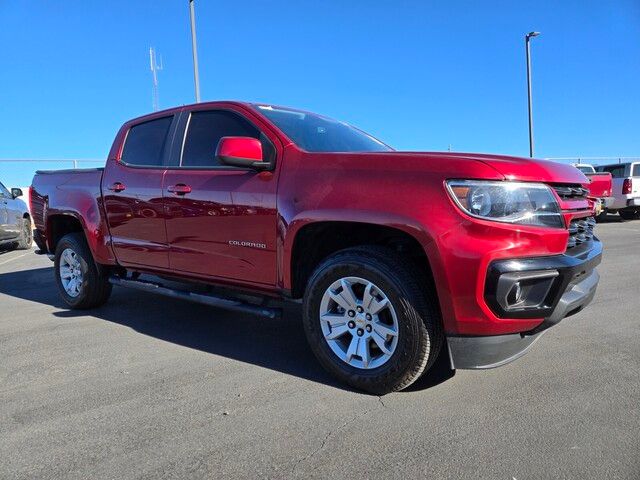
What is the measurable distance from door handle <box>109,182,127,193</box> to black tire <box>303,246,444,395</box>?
8.05 feet

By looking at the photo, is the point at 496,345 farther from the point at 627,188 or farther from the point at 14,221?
the point at 627,188

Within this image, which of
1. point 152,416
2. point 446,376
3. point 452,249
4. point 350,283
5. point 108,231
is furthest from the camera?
point 108,231

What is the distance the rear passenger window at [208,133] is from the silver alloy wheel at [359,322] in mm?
1466

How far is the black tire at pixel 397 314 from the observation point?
2.85 metres

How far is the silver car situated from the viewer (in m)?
10.5

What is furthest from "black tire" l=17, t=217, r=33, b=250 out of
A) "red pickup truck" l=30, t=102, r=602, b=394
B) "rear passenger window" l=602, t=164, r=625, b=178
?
"rear passenger window" l=602, t=164, r=625, b=178

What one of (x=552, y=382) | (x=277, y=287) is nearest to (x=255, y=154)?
(x=277, y=287)

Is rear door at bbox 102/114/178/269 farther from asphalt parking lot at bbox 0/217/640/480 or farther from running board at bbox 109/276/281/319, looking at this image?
asphalt parking lot at bbox 0/217/640/480

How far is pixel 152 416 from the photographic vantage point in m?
2.89

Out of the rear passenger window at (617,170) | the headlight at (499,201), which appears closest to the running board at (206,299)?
the headlight at (499,201)

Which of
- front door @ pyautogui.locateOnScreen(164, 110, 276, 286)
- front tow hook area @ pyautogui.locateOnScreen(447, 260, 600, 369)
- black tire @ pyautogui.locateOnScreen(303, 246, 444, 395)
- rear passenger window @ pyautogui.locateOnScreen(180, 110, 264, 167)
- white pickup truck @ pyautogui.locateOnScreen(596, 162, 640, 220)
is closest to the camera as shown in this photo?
front tow hook area @ pyautogui.locateOnScreen(447, 260, 600, 369)

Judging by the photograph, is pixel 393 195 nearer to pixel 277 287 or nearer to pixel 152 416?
pixel 277 287

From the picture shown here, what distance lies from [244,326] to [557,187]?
2953 millimetres

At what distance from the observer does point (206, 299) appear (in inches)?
158
